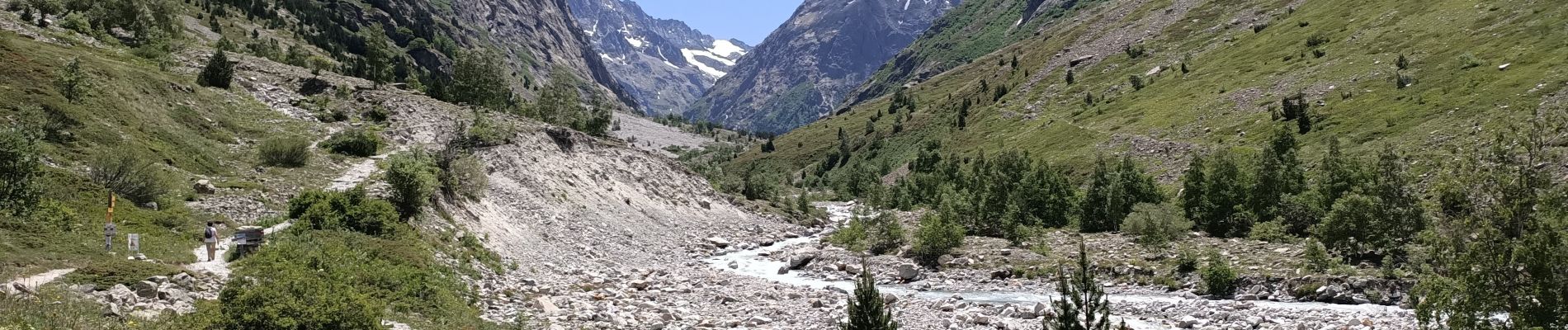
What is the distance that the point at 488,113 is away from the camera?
67.1 m

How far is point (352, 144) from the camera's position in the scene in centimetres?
4975

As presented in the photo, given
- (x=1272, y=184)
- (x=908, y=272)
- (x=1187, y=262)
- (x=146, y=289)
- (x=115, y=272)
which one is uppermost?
(x=115, y=272)

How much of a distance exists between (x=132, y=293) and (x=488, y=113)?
49.8 m

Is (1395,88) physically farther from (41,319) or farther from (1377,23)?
(41,319)

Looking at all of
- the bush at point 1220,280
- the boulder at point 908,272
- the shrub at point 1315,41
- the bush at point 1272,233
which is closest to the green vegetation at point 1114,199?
the bush at point 1272,233

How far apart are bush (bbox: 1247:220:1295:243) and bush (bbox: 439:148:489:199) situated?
163 feet

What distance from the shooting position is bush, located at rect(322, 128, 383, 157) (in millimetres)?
49281

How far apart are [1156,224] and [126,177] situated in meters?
52.6

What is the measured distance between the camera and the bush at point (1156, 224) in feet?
156

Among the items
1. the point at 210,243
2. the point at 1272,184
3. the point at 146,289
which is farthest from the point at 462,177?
the point at 1272,184

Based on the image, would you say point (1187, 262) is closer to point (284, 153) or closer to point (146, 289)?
point (146, 289)

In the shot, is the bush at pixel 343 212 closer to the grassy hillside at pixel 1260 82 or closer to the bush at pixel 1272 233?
the bush at pixel 1272 233

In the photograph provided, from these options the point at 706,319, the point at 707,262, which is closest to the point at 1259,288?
the point at 706,319

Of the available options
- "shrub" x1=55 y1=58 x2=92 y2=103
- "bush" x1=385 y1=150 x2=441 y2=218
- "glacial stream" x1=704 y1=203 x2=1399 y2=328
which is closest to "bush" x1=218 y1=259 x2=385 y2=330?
"glacial stream" x1=704 y1=203 x2=1399 y2=328
